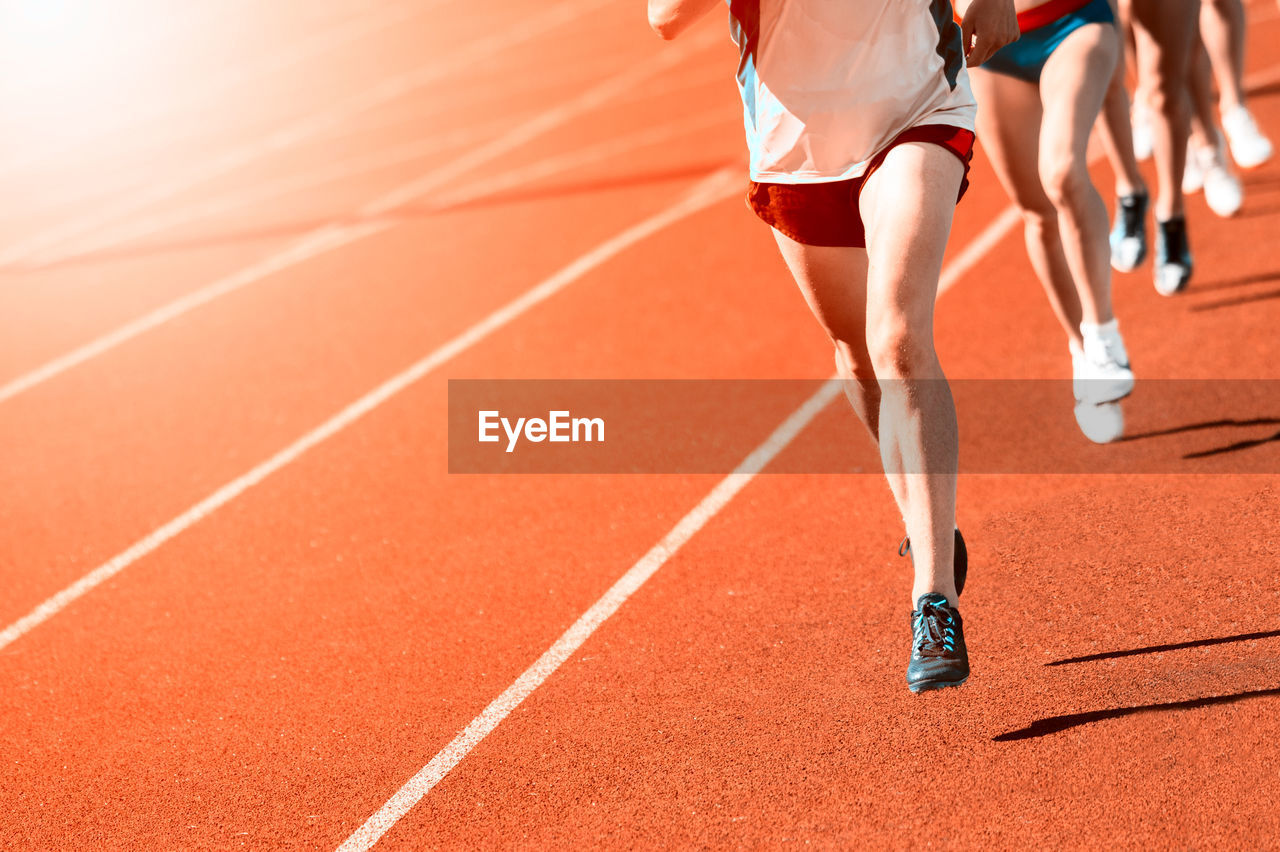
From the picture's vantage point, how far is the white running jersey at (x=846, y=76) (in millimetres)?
3010

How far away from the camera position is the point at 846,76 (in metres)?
3.02

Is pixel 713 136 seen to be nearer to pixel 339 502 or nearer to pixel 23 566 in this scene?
pixel 339 502

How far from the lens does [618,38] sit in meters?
16.8

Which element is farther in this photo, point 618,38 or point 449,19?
point 449,19

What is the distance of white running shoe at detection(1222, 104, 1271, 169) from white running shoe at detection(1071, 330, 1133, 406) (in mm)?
2590

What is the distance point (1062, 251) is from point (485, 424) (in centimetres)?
279

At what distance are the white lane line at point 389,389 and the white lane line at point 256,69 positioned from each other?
880 cm

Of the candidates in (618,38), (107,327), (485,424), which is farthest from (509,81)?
(485,424)

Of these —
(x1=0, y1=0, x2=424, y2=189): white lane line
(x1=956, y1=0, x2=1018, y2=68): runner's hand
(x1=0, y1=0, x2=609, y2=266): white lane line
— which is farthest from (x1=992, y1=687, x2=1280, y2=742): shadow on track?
(x1=0, y1=0, x2=424, y2=189): white lane line

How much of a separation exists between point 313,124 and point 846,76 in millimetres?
12536

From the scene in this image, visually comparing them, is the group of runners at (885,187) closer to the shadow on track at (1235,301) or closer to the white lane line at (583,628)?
the white lane line at (583,628)

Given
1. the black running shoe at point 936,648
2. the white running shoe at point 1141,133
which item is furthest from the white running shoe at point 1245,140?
the black running shoe at point 936,648

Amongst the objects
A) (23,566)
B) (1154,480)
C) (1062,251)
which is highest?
A: (1062,251)

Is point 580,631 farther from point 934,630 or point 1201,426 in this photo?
point 1201,426
